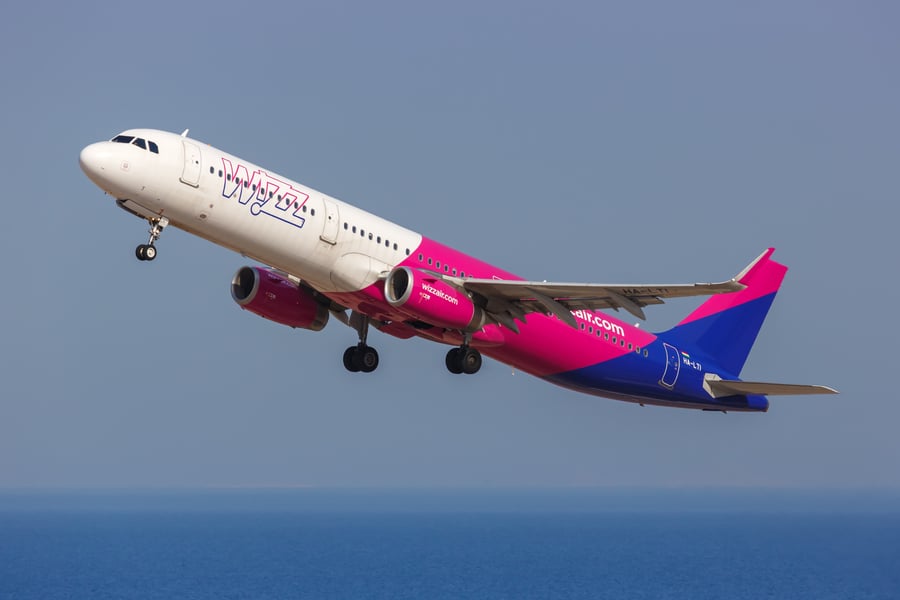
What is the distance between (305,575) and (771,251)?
131 meters

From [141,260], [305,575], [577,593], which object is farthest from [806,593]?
[141,260]

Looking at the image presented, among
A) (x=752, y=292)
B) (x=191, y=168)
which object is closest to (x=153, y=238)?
(x=191, y=168)

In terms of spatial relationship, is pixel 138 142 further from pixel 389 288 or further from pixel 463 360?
pixel 463 360

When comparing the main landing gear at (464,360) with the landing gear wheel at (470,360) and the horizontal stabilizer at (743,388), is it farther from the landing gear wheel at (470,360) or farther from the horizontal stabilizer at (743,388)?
the horizontal stabilizer at (743,388)

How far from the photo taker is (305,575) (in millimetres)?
165000

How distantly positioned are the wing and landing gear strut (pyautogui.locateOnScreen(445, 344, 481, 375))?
5.00ft

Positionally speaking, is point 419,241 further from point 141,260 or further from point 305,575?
point 305,575

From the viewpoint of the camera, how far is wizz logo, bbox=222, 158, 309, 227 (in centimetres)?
3497

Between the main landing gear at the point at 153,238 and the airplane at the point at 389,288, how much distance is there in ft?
0.14

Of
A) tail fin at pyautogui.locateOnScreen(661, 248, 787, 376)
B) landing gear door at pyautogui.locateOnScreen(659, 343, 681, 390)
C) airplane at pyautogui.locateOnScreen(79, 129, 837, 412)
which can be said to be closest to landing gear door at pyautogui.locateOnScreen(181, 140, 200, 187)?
airplane at pyautogui.locateOnScreen(79, 129, 837, 412)

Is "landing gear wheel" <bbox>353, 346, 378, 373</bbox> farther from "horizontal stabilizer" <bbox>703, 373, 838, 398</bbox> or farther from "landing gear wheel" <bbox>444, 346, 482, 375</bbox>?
"horizontal stabilizer" <bbox>703, 373, 838, 398</bbox>

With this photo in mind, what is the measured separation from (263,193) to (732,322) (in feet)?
73.8

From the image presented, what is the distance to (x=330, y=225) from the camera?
119 ft

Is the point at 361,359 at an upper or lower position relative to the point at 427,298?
lower
